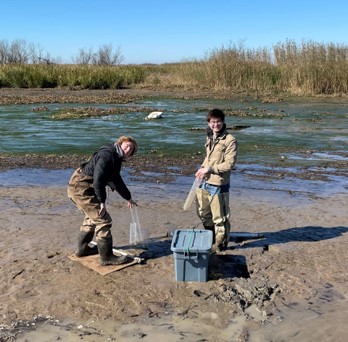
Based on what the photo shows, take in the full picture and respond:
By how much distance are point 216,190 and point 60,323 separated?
242 cm

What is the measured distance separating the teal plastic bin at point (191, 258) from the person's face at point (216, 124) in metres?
1.28

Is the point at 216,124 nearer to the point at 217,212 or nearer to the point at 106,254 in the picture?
the point at 217,212

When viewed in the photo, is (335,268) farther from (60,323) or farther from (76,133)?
(76,133)

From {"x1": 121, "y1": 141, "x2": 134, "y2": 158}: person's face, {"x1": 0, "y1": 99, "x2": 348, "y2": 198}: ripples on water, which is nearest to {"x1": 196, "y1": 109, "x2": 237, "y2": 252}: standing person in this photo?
{"x1": 121, "y1": 141, "x2": 134, "y2": 158}: person's face

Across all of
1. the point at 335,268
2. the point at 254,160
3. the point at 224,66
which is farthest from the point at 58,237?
the point at 224,66

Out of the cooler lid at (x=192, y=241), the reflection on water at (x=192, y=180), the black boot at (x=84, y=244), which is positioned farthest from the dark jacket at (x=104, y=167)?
the reflection on water at (x=192, y=180)

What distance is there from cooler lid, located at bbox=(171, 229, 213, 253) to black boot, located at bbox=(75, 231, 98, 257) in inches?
40.4

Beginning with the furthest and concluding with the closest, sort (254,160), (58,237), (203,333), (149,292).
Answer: (254,160) → (58,237) → (149,292) → (203,333)

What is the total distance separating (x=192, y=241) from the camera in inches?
209

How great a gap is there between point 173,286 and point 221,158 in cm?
162

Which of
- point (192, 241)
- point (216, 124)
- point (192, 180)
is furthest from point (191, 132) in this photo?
point (192, 241)

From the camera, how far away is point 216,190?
5.92 metres

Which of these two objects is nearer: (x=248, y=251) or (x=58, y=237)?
(x=248, y=251)

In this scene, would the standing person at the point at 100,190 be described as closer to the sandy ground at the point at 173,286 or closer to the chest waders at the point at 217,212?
the sandy ground at the point at 173,286
